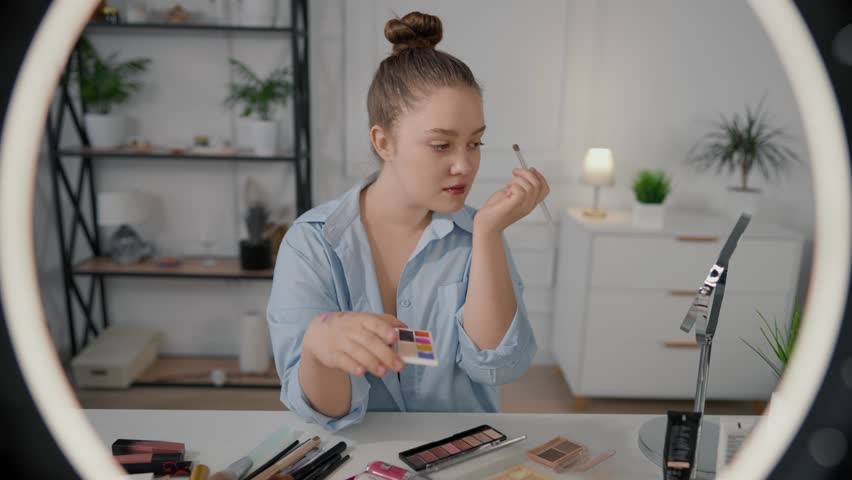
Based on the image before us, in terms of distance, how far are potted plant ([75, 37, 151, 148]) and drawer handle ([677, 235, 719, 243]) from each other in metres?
1.92

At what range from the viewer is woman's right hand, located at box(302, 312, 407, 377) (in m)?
0.51

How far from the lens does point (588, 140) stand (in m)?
2.17

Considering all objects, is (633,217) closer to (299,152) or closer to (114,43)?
(299,152)

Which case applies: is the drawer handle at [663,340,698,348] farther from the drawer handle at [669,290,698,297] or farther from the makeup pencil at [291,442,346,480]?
the makeup pencil at [291,442,346,480]

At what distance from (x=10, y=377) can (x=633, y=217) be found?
200 centimetres

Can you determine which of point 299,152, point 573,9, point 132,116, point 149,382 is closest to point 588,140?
point 573,9

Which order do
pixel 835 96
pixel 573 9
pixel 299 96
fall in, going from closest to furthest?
pixel 835 96 → pixel 573 9 → pixel 299 96

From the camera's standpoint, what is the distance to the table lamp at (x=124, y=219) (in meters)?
2.08

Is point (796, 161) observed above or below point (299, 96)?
below

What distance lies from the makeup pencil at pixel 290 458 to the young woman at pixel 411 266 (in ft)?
0.12

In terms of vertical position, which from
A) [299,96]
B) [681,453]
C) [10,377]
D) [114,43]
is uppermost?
[114,43]

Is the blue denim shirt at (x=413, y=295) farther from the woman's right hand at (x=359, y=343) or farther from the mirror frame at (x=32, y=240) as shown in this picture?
the mirror frame at (x=32, y=240)

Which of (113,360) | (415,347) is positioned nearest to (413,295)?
(415,347)

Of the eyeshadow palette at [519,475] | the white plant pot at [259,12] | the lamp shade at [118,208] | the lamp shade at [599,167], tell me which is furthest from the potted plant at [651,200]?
the lamp shade at [118,208]
